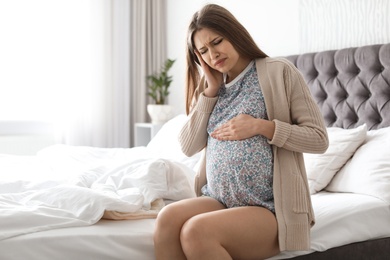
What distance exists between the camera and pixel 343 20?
3.00 m

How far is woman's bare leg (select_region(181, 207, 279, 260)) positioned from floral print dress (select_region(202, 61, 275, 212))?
0.07 m

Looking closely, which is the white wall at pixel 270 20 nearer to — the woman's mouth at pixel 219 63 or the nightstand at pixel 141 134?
the nightstand at pixel 141 134

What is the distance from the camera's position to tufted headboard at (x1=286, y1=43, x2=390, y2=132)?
8.59 feet

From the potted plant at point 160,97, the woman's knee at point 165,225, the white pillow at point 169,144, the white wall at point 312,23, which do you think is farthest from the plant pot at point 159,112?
the woman's knee at point 165,225

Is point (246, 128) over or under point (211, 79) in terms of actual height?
under

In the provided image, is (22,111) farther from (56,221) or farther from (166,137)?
(56,221)

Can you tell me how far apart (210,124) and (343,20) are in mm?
1537

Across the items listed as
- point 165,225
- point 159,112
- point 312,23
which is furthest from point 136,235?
point 159,112

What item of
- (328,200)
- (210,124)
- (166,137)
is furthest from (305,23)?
(210,124)

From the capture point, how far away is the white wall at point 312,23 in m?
2.83

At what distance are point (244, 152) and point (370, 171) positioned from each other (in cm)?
79

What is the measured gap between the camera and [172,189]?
6.97 feet

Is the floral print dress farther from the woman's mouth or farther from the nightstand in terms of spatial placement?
the nightstand

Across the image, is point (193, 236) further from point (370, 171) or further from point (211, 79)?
point (370, 171)
